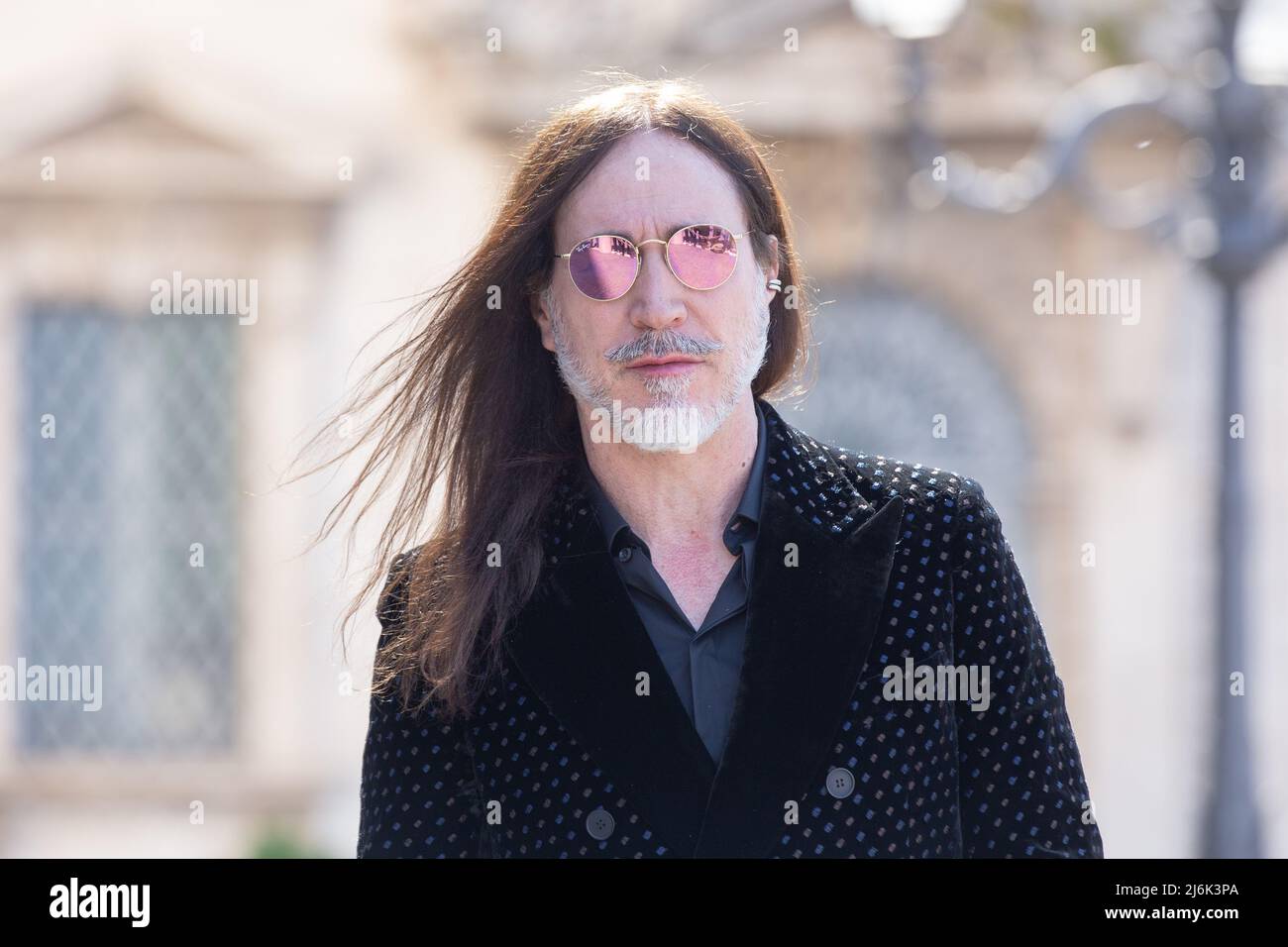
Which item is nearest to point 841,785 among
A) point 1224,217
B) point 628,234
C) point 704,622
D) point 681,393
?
point 704,622

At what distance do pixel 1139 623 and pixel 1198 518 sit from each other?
0.52m

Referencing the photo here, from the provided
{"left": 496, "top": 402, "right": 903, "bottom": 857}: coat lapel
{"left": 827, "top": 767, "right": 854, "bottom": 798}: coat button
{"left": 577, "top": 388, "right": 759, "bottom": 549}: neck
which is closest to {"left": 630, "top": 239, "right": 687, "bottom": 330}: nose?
{"left": 577, "top": 388, "right": 759, "bottom": 549}: neck

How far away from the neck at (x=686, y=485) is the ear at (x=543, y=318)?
20 centimetres

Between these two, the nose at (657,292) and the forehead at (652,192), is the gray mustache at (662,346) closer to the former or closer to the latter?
the nose at (657,292)

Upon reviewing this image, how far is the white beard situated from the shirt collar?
0.32 feet

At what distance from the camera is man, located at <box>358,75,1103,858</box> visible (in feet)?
7.89

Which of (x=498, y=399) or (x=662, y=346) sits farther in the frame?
(x=498, y=399)

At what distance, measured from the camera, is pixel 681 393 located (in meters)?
2.46

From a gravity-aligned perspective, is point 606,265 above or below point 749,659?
above

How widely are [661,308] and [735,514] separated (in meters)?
0.28

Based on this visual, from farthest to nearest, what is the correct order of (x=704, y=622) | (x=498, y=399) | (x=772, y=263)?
(x=498, y=399) → (x=772, y=263) → (x=704, y=622)

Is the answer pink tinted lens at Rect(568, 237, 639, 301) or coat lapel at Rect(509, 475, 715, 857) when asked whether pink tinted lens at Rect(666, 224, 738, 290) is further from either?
coat lapel at Rect(509, 475, 715, 857)

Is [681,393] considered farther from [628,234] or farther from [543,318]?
[543,318]
